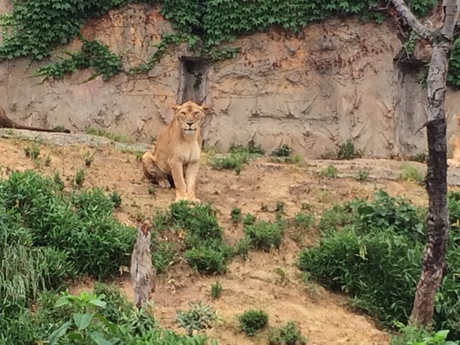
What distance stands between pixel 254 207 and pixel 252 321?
3.09 metres

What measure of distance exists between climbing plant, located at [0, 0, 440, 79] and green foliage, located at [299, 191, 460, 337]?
806cm

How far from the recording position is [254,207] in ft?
33.2

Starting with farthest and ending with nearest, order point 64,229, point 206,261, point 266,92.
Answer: point 266,92 < point 206,261 < point 64,229

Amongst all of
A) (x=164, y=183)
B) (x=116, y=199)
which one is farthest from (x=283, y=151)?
(x=116, y=199)

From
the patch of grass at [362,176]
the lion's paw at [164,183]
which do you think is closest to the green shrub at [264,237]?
the lion's paw at [164,183]

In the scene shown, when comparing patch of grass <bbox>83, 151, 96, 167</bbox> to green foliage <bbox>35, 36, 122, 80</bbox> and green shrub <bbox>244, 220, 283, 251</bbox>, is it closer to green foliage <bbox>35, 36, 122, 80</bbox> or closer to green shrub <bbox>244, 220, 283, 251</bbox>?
green shrub <bbox>244, 220, 283, 251</bbox>

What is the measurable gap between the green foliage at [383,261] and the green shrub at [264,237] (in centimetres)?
40

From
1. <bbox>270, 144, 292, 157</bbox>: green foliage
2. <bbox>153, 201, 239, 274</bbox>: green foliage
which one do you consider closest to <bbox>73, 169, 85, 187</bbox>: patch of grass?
<bbox>153, 201, 239, 274</bbox>: green foliage

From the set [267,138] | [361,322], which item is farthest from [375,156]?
[361,322]

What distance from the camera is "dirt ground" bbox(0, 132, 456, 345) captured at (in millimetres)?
7434

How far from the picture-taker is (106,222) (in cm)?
835

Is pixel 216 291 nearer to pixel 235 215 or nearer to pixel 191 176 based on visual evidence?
pixel 235 215

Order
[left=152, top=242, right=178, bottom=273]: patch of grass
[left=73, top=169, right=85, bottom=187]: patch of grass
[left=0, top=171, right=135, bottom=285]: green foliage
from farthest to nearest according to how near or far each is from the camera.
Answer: [left=73, top=169, right=85, bottom=187]: patch of grass, [left=152, top=242, right=178, bottom=273]: patch of grass, [left=0, top=171, right=135, bottom=285]: green foliage

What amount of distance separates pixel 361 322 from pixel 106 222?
9.37 feet
